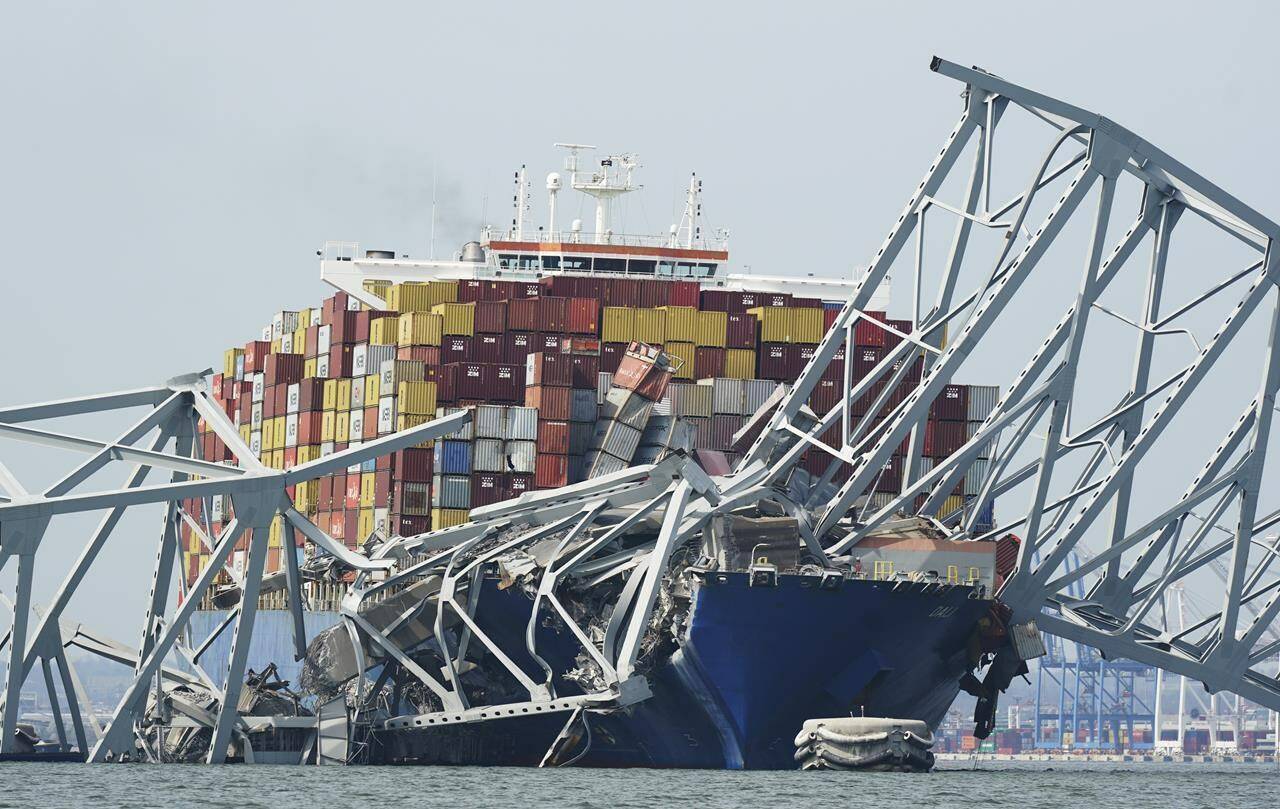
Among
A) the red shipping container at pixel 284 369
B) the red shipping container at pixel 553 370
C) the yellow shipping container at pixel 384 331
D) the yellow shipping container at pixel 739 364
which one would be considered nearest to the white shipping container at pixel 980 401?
the yellow shipping container at pixel 739 364

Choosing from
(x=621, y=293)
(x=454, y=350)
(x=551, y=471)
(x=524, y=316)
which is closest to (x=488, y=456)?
(x=551, y=471)

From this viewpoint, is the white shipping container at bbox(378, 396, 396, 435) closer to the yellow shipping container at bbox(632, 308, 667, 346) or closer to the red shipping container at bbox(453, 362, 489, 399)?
the red shipping container at bbox(453, 362, 489, 399)

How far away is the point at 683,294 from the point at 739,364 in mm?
5083

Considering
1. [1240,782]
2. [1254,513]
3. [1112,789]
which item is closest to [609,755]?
[1112,789]

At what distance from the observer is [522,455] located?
217 ft

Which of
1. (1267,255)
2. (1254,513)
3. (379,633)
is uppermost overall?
(1267,255)

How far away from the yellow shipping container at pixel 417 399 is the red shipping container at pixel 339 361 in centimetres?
803

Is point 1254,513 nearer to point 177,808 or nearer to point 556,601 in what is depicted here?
point 556,601

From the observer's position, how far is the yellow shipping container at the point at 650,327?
70.9 m

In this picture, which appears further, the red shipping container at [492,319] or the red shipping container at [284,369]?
the red shipping container at [284,369]

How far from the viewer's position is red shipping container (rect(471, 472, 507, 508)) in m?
66.4

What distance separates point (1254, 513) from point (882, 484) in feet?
51.0

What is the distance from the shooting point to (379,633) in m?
56.3

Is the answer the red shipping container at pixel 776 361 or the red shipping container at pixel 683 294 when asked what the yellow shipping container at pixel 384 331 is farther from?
the red shipping container at pixel 776 361
